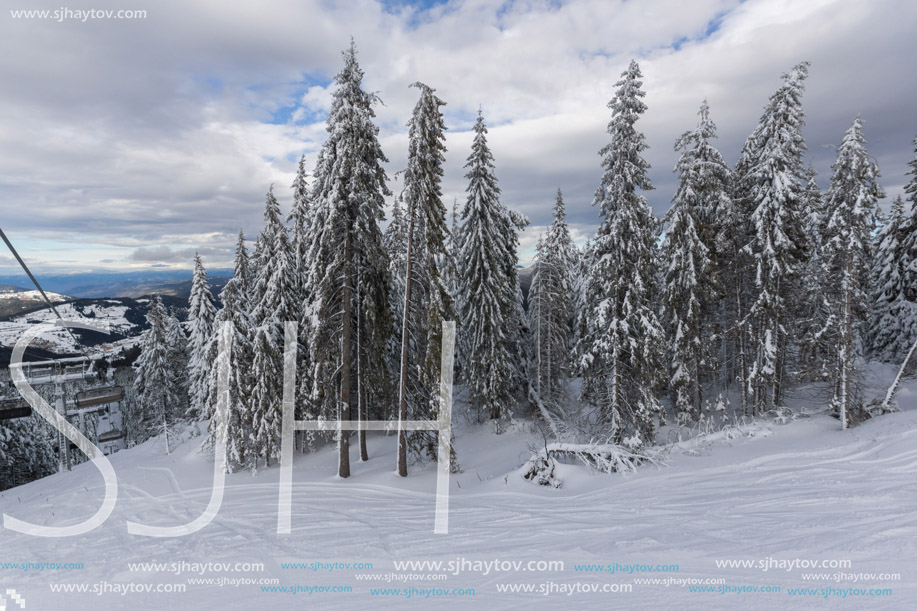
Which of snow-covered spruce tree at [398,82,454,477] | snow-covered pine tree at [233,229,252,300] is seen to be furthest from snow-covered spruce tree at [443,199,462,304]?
snow-covered pine tree at [233,229,252,300]

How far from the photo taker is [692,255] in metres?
18.5

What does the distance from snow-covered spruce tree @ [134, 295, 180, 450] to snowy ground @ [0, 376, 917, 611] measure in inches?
704

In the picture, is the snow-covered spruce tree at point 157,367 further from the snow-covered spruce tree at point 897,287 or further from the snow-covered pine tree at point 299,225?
→ the snow-covered spruce tree at point 897,287

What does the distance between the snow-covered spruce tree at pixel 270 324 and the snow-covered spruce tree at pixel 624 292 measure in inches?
547

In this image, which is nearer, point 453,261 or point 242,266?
point 453,261

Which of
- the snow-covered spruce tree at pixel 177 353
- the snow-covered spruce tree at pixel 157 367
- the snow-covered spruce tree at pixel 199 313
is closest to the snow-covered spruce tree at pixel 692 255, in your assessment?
the snow-covered spruce tree at pixel 199 313

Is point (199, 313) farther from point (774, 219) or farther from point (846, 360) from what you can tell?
point (846, 360)

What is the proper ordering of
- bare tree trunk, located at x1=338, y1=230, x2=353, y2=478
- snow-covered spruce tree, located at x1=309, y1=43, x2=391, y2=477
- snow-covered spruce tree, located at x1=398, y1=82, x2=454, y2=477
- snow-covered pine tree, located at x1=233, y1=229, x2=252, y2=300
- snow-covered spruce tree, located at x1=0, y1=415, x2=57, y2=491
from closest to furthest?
snow-covered spruce tree, located at x1=398, y1=82, x2=454, y2=477, snow-covered spruce tree, located at x1=309, y1=43, x2=391, y2=477, bare tree trunk, located at x1=338, y1=230, x2=353, y2=478, snow-covered pine tree, located at x1=233, y1=229, x2=252, y2=300, snow-covered spruce tree, located at x1=0, y1=415, x2=57, y2=491

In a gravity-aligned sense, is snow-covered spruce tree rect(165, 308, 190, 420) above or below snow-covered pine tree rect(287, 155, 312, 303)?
below

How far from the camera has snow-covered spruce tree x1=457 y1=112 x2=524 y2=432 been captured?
2078 centimetres

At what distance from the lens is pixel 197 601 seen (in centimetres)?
684

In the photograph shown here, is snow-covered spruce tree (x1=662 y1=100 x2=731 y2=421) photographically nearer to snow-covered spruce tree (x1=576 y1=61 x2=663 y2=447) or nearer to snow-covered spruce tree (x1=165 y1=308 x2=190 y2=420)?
snow-covered spruce tree (x1=576 y1=61 x2=663 y2=447)

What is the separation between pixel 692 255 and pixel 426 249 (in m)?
12.6

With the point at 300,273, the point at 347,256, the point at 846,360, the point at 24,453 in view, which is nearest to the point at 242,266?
the point at 300,273
